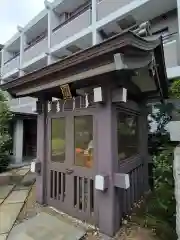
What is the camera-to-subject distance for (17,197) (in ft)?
16.6

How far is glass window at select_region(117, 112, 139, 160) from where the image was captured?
12.2 ft

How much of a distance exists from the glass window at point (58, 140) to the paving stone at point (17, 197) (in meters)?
1.55

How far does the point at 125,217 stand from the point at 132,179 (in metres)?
0.87

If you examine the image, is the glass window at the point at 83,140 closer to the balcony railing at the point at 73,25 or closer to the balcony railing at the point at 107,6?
the balcony railing at the point at 107,6

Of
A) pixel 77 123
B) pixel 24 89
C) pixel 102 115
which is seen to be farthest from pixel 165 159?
pixel 24 89

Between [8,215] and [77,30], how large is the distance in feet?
38.2

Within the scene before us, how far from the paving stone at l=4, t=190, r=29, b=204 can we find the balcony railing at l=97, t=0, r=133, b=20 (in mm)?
10122

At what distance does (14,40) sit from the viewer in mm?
19469

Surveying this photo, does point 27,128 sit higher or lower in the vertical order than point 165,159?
higher

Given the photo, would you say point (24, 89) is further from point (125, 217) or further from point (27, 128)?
point (27, 128)

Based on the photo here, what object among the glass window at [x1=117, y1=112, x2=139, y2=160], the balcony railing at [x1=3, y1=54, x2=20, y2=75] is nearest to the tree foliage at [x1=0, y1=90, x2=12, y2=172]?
the glass window at [x1=117, y1=112, x2=139, y2=160]

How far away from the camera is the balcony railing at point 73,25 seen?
38.9 feet

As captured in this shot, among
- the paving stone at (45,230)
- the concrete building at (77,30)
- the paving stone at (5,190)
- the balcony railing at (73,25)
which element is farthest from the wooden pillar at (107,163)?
the balcony railing at (73,25)

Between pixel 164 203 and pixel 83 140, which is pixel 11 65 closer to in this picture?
pixel 83 140
